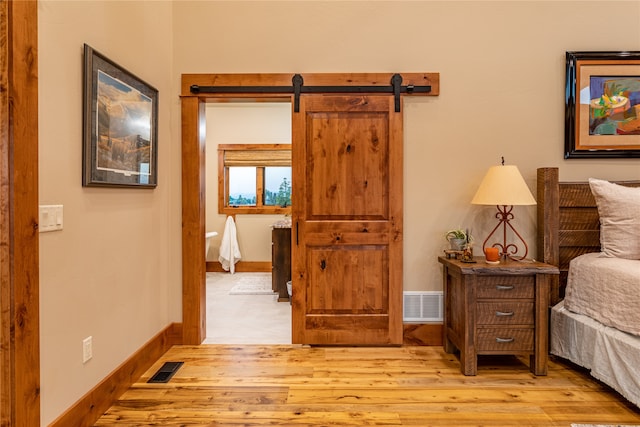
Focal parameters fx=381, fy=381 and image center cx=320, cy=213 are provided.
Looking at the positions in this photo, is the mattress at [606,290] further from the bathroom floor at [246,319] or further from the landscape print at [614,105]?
the bathroom floor at [246,319]

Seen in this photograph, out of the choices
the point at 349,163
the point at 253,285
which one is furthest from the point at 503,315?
the point at 253,285

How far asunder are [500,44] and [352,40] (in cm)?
116

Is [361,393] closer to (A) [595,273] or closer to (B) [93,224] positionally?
(A) [595,273]

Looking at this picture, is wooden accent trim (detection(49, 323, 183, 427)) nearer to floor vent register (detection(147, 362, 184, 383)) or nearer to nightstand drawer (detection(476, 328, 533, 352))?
floor vent register (detection(147, 362, 184, 383))

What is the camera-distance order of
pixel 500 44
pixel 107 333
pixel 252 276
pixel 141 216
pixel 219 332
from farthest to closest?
pixel 252 276 < pixel 219 332 < pixel 500 44 < pixel 141 216 < pixel 107 333

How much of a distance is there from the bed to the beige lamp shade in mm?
340

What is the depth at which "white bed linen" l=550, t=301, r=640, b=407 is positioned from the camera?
6.97ft

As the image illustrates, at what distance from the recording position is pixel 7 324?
146cm

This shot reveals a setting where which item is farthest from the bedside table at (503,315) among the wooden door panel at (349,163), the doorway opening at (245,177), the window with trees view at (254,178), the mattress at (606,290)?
the window with trees view at (254,178)

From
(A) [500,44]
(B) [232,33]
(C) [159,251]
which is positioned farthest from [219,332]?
(A) [500,44]

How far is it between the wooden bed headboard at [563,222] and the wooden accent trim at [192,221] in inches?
105

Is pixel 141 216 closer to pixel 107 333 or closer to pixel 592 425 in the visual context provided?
pixel 107 333

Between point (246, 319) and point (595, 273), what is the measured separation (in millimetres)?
2887

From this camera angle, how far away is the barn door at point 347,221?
118 inches
